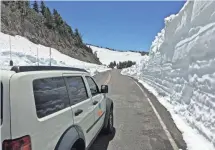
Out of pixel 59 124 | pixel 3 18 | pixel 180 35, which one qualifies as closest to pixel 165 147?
pixel 59 124

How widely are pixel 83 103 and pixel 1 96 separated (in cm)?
185

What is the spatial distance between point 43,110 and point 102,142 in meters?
3.21

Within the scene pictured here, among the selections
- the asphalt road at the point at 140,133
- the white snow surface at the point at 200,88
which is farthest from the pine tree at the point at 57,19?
the asphalt road at the point at 140,133

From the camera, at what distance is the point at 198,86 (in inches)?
288

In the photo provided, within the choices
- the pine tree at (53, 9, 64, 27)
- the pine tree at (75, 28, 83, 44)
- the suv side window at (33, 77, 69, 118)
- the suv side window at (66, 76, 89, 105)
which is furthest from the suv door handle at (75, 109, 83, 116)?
the pine tree at (75, 28, 83, 44)

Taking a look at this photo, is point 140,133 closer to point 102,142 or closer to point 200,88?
point 102,142

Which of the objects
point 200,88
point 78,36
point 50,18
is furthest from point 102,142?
point 78,36

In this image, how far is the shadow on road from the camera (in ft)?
18.1

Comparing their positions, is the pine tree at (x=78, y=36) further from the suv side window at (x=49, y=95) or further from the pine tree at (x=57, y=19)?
the suv side window at (x=49, y=95)

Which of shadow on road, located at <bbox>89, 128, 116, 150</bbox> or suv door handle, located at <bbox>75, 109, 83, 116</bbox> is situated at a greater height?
suv door handle, located at <bbox>75, 109, 83, 116</bbox>

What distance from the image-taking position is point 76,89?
13.4ft

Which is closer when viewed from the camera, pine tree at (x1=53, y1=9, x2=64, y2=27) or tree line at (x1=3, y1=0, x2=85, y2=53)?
Answer: tree line at (x1=3, y1=0, x2=85, y2=53)

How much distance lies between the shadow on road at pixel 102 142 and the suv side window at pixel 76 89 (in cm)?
151

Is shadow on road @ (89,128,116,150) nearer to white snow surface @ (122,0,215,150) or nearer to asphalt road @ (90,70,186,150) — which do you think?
asphalt road @ (90,70,186,150)
